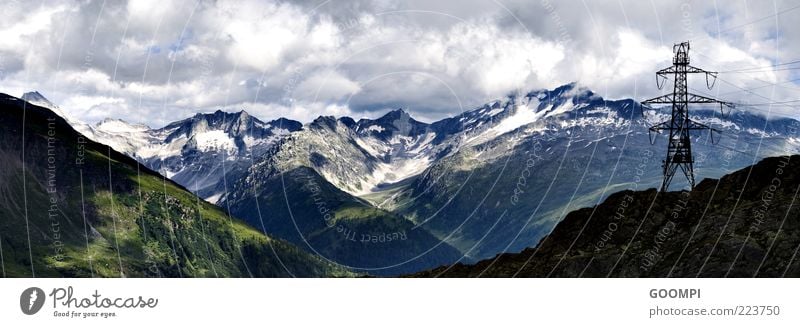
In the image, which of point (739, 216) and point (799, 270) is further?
point (739, 216)

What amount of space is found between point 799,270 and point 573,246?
24.3 m

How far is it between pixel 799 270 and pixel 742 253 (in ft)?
15.8

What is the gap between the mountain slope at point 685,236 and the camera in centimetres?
6681

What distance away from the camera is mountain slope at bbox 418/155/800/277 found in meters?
66.8

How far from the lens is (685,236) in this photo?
73.8 meters

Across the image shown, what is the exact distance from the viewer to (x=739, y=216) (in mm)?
72938
